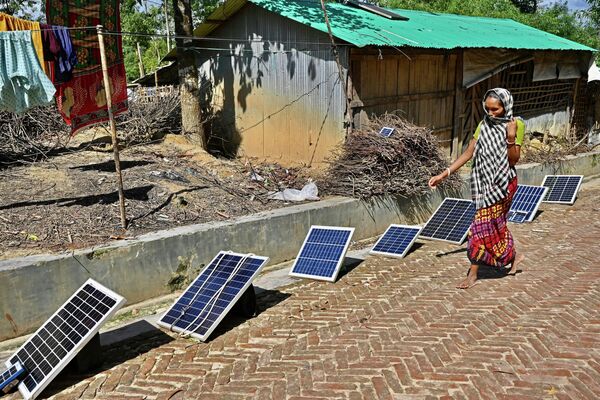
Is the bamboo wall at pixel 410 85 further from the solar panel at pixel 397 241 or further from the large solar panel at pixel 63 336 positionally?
the large solar panel at pixel 63 336

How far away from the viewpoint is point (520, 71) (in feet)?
43.9

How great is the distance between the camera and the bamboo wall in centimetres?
910

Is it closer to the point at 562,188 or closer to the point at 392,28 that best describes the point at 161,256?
the point at 392,28

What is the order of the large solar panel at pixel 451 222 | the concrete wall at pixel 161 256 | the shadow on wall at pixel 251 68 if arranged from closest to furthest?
the concrete wall at pixel 161 256 < the large solar panel at pixel 451 222 < the shadow on wall at pixel 251 68

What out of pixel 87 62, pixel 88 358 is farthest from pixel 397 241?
pixel 87 62

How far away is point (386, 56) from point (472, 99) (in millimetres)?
3746

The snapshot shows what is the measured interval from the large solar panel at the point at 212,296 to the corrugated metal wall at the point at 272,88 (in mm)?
4426

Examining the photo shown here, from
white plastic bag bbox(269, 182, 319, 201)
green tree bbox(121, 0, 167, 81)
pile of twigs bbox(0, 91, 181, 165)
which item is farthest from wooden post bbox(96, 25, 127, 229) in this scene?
green tree bbox(121, 0, 167, 81)

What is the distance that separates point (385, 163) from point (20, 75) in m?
5.28

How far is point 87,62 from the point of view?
6.35 m

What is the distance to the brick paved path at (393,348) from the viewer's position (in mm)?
3795

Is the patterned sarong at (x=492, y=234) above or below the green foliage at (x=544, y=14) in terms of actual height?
below

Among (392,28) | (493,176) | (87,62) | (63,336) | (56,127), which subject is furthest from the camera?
(392,28)

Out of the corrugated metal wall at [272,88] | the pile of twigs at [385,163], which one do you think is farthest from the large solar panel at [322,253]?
the corrugated metal wall at [272,88]
